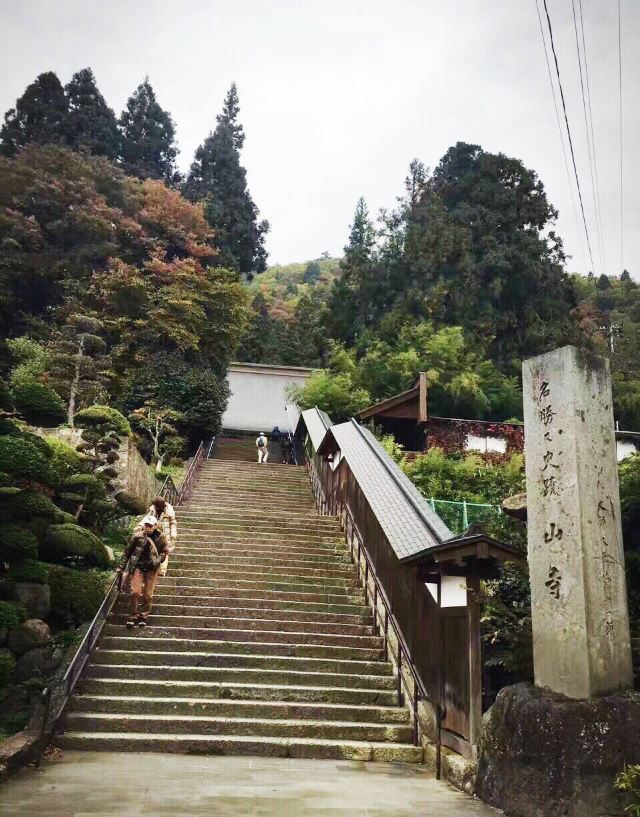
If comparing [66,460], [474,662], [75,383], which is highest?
[75,383]

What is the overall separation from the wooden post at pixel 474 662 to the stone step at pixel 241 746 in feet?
3.30

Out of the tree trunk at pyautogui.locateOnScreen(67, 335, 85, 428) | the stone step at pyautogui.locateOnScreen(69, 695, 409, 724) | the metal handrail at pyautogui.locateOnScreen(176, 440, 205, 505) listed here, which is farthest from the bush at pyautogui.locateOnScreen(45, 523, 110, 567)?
the tree trunk at pyautogui.locateOnScreen(67, 335, 85, 428)

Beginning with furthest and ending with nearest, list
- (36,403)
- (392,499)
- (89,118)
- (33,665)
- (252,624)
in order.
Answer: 1. (89,118)
2. (36,403)
3. (392,499)
4. (252,624)
5. (33,665)

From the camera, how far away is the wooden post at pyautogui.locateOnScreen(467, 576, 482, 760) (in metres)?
5.71

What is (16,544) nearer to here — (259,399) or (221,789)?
(221,789)

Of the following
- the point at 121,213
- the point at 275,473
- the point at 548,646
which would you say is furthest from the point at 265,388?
the point at 548,646

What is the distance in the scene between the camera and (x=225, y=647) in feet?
26.2

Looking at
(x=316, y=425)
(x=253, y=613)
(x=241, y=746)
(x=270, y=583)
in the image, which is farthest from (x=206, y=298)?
(x=241, y=746)

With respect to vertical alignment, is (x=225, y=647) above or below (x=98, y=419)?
below

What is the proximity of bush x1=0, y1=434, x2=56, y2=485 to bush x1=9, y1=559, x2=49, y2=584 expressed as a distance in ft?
3.64

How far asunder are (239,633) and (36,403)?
8.34 m

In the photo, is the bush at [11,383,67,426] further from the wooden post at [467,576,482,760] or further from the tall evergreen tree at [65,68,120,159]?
the tall evergreen tree at [65,68,120,159]

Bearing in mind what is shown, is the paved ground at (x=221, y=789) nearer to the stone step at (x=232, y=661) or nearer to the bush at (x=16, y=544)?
the stone step at (x=232, y=661)

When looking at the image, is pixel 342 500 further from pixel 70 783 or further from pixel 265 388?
pixel 265 388
